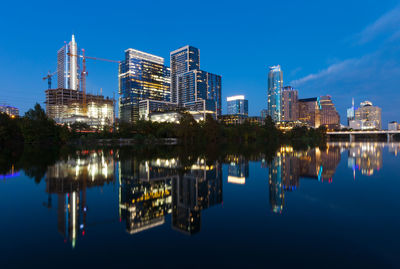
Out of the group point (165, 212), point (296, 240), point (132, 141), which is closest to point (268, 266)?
point (296, 240)

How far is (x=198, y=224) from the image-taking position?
7.86 m

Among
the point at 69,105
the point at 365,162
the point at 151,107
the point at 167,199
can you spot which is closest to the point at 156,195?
the point at 167,199

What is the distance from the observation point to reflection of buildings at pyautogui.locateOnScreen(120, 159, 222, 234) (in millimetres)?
7988

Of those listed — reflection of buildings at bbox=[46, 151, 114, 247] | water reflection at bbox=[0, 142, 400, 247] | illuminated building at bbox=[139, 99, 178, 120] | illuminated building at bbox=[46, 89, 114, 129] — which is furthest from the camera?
illuminated building at bbox=[139, 99, 178, 120]

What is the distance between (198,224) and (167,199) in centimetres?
289

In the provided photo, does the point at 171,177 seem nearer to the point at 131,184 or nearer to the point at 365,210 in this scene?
the point at 131,184

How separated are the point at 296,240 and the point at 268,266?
1.73m

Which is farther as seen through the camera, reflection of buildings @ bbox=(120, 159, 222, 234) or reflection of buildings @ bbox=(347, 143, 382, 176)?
reflection of buildings @ bbox=(347, 143, 382, 176)

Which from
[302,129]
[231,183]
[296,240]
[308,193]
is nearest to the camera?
[296,240]

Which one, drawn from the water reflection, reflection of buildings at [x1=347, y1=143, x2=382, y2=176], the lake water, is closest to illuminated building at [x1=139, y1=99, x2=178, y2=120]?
reflection of buildings at [x1=347, y1=143, x2=382, y2=176]

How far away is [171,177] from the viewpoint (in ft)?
50.1

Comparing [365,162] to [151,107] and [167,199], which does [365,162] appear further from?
[151,107]

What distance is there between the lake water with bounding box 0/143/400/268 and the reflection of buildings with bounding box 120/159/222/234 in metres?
0.04

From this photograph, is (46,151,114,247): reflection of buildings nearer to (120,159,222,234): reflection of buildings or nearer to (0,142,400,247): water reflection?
(0,142,400,247): water reflection
